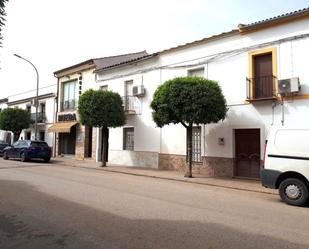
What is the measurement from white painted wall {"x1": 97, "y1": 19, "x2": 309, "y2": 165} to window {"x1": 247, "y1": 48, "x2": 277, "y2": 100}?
25 centimetres

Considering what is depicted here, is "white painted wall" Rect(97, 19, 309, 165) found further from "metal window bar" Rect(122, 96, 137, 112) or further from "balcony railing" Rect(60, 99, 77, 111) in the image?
"balcony railing" Rect(60, 99, 77, 111)

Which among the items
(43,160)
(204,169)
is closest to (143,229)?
(204,169)

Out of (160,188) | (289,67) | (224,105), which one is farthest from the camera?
(224,105)

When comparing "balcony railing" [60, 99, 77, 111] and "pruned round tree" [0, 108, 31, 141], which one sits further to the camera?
"pruned round tree" [0, 108, 31, 141]

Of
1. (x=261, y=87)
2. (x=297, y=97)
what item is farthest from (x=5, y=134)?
(x=297, y=97)

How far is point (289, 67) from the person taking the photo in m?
14.4

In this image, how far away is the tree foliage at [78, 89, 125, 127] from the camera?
757 inches

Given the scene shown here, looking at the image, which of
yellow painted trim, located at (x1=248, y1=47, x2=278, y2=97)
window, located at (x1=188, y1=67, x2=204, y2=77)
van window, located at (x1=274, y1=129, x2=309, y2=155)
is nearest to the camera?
van window, located at (x1=274, y1=129, x2=309, y2=155)

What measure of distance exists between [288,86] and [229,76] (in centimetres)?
308

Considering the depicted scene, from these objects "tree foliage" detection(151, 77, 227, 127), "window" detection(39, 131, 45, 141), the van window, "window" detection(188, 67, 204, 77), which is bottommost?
the van window

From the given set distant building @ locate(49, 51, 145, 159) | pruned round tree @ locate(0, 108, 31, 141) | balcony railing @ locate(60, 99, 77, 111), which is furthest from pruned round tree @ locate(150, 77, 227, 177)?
pruned round tree @ locate(0, 108, 31, 141)

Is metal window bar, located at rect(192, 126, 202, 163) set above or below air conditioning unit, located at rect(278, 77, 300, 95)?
below

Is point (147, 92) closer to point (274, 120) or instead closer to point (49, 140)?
point (274, 120)

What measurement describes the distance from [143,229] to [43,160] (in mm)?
20032
